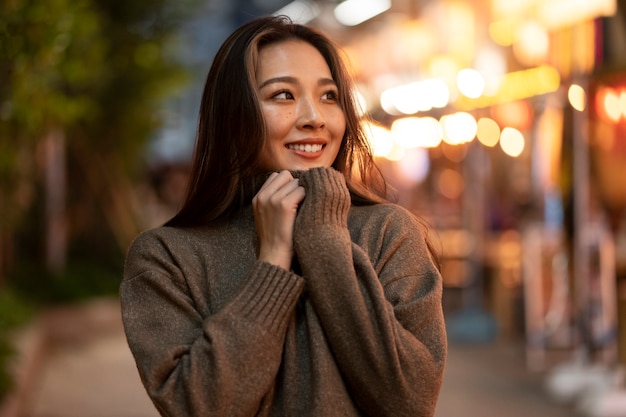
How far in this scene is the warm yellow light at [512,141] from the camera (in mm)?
11914

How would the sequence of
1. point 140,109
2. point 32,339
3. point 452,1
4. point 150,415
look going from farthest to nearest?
point 140,109, point 452,1, point 32,339, point 150,415

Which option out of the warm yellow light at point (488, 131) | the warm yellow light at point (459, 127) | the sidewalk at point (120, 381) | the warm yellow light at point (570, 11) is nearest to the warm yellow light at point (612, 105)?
the warm yellow light at point (570, 11)

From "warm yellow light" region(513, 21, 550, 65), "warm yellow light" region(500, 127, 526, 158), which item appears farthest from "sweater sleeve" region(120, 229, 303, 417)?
"warm yellow light" region(500, 127, 526, 158)

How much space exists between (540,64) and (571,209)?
147cm

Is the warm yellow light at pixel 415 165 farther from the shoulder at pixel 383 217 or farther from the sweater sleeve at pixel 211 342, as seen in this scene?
the sweater sleeve at pixel 211 342

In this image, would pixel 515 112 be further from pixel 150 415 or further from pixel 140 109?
pixel 140 109

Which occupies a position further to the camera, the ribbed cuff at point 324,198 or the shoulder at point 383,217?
the shoulder at point 383,217

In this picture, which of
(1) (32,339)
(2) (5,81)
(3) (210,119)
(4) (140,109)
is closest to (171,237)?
(3) (210,119)

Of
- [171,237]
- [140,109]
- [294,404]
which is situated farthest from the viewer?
[140,109]

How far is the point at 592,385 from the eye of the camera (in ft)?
26.6

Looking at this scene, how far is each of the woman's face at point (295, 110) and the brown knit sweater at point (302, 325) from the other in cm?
12

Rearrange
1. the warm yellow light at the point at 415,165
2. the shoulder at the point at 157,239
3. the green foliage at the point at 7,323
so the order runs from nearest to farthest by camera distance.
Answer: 1. the shoulder at the point at 157,239
2. the green foliage at the point at 7,323
3. the warm yellow light at the point at 415,165

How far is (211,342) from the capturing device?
2.21m

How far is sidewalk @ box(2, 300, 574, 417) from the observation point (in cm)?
817
